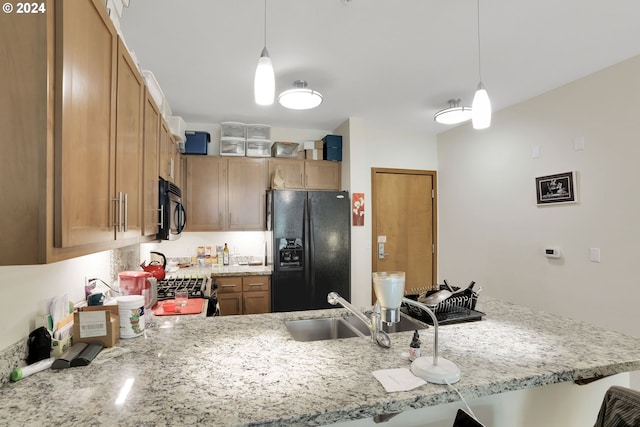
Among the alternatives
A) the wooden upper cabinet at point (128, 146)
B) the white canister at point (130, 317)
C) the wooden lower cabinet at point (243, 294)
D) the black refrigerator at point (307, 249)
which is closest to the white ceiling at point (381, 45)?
the wooden upper cabinet at point (128, 146)

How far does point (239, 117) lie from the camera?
3834mm

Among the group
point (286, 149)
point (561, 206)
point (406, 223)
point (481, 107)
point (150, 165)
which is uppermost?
point (286, 149)

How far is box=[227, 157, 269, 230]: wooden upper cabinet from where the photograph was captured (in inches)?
155

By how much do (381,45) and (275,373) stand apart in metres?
2.14

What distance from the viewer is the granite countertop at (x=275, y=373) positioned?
0.92 m

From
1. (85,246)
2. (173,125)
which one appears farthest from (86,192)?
(173,125)

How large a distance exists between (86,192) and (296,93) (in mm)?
2012

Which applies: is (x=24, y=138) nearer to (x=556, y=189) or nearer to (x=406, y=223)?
(x=556, y=189)

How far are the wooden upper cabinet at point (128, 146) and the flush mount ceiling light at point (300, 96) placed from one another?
4.02 feet

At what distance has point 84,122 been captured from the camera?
102 centimetres

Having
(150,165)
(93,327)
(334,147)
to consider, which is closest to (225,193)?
(334,147)

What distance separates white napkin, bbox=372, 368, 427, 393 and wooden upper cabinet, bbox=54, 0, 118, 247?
103cm

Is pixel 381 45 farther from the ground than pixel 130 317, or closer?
farther from the ground

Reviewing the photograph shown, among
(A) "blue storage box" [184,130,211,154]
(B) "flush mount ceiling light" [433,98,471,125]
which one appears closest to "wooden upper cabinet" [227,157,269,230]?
(A) "blue storage box" [184,130,211,154]
